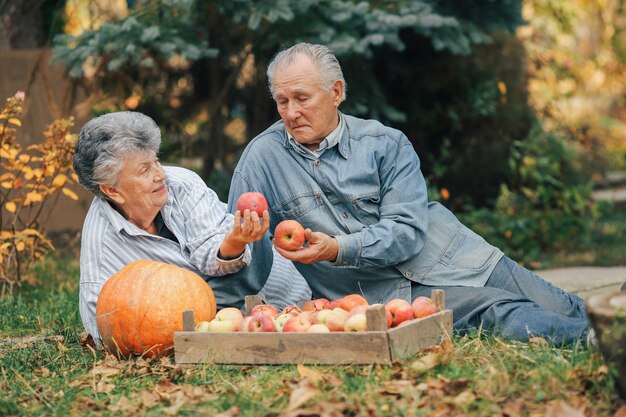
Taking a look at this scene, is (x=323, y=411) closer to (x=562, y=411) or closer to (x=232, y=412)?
(x=232, y=412)

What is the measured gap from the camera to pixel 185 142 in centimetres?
1016

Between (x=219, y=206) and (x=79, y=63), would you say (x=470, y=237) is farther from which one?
(x=79, y=63)

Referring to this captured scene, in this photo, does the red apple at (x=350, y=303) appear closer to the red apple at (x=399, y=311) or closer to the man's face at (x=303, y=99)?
the red apple at (x=399, y=311)

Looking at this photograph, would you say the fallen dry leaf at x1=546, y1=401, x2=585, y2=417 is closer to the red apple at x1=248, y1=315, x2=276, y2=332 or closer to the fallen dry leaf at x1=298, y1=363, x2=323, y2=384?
the fallen dry leaf at x1=298, y1=363, x2=323, y2=384

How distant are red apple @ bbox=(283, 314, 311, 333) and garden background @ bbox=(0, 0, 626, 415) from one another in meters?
0.20

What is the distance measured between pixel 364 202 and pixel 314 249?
501mm

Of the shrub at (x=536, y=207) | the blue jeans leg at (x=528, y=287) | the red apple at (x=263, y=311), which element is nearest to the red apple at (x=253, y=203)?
the red apple at (x=263, y=311)

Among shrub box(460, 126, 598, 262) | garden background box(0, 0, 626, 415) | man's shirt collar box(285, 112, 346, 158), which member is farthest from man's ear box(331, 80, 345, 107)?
shrub box(460, 126, 598, 262)

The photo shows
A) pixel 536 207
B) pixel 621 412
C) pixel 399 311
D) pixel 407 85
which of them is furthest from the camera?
pixel 536 207

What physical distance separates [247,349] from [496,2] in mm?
4790

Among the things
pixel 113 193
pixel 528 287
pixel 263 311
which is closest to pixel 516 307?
pixel 528 287

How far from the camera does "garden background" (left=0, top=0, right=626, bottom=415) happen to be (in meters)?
3.31

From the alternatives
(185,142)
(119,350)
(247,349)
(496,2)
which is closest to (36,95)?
(185,142)

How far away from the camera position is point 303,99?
14.1ft
